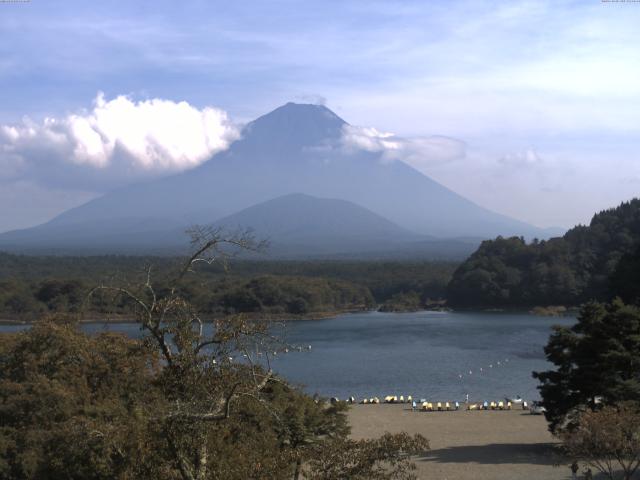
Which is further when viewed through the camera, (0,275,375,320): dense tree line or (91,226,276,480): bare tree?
(0,275,375,320): dense tree line

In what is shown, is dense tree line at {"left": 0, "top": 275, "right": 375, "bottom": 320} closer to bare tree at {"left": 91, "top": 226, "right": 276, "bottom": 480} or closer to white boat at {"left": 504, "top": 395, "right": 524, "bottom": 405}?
white boat at {"left": 504, "top": 395, "right": 524, "bottom": 405}

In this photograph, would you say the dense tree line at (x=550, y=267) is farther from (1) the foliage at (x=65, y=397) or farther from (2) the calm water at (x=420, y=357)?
(1) the foliage at (x=65, y=397)

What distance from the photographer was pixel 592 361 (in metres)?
11.4

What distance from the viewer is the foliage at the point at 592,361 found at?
11000 mm

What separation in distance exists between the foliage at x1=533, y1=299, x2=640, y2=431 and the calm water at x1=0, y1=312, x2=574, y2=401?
337 inches

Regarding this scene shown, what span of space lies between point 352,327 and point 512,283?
1268cm

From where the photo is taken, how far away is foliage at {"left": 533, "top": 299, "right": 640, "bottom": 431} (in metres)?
11.0

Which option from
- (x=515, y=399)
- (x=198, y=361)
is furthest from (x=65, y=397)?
(x=515, y=399)

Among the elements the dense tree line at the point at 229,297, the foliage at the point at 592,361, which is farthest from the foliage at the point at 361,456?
the dense tree line at the point at 229,297

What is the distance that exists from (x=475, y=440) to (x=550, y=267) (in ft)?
114

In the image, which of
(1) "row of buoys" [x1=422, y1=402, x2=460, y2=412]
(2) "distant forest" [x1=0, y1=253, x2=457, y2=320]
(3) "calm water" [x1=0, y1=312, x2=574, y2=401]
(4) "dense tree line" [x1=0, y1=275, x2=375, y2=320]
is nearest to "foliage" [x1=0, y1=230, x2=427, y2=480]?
(1) "row of buoys" [x1=422, y1=402, x2=460, y2=412]

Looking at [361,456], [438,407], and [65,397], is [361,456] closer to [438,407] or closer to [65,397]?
[65,397]

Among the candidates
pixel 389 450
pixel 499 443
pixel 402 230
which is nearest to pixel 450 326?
pixel 499 443

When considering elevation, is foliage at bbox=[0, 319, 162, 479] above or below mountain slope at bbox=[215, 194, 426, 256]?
below
